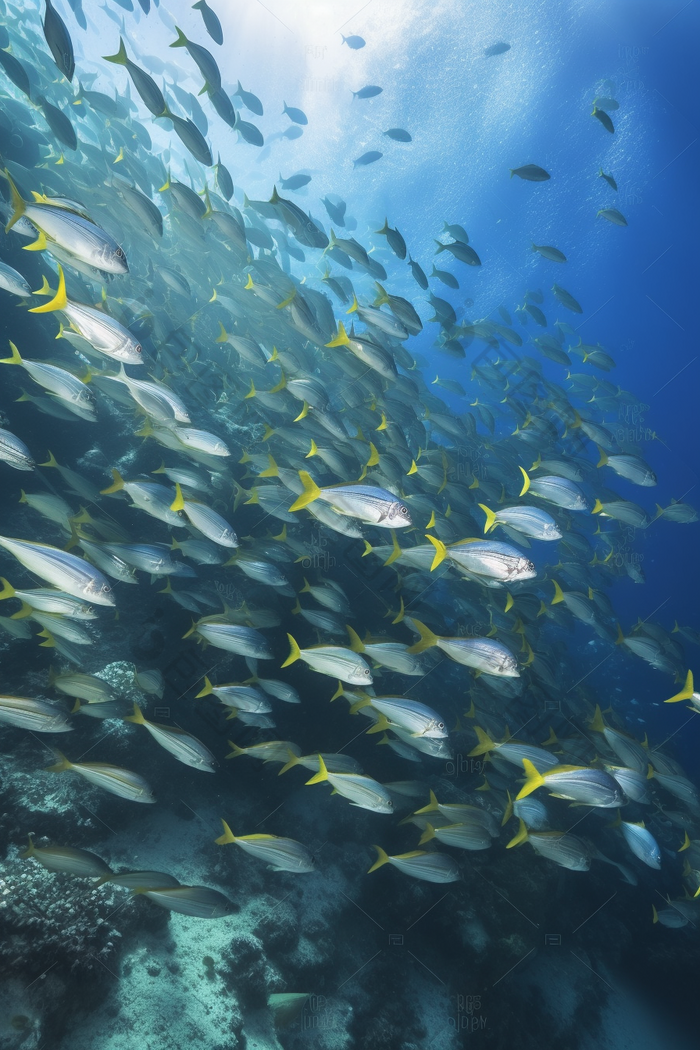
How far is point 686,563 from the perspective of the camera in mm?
36062

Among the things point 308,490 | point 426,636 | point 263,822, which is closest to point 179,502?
point 308,490

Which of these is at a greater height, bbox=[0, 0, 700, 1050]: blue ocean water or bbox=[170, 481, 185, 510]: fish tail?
bbox=[170, 481, 185, 510]: fish tail

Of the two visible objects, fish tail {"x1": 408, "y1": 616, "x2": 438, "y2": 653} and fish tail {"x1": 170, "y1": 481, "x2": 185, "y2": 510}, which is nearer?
fish tail {"x1": 408, "y1": 616, "x2": 438, "y2": 653}

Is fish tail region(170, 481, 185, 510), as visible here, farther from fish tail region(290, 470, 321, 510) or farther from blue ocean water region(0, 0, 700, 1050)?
blue ocean water region(0, 0, 700, 1050)

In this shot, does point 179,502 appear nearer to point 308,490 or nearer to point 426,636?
point 308,490

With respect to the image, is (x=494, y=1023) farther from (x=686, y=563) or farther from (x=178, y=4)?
(x=178, y=4)

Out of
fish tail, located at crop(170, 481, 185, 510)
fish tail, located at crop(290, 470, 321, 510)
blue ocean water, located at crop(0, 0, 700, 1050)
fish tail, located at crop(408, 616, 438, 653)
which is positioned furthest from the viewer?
fish tail, located at crop(170, 481, 185, 510)

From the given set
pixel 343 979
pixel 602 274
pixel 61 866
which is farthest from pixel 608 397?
pixel 602 274

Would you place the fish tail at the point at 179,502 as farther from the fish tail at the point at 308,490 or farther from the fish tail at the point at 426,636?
the fish tail at the point at 426,636

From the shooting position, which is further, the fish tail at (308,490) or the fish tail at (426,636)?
the fish tail at (308,490)

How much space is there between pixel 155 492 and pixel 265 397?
249cm

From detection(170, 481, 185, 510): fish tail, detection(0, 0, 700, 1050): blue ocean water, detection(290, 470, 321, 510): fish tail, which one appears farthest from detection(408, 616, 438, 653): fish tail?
detection(170, 481, 185, 510): fish tail

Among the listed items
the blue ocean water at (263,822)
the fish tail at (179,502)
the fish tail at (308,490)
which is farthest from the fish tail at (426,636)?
the fish tail at (179,502)

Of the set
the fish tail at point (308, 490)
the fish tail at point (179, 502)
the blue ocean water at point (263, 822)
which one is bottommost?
the blue ocean water at point (263, 822)
